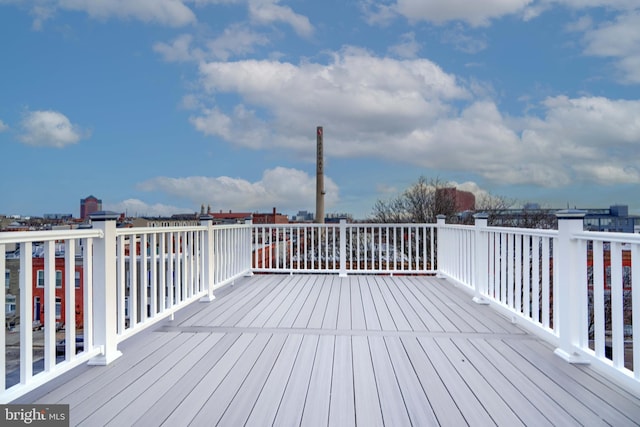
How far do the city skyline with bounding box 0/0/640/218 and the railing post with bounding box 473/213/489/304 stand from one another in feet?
9.29

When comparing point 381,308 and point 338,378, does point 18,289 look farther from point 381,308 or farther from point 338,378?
point 381,308

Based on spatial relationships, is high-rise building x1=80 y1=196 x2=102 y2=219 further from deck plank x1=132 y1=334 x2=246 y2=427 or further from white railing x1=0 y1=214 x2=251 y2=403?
deck plank x1=132 y1=334 x2=246 y2=427

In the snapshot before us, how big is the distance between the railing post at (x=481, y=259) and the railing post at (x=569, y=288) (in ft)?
4.81

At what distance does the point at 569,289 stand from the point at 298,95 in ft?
27.7

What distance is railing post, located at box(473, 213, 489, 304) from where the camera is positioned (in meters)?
3.98

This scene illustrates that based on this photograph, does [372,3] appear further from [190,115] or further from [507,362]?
[507,362]

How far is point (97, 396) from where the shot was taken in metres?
1.87

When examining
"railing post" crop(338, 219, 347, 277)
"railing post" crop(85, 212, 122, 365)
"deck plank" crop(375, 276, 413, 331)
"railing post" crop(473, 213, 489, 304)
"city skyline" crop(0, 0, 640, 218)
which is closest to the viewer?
"railing post" crop(85, 212, 122, 365)

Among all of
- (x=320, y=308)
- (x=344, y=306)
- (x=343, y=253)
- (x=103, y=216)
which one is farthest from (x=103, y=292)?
(x=343, y=253)

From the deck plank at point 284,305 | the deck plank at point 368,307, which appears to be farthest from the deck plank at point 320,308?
the deck plank at point 368,307

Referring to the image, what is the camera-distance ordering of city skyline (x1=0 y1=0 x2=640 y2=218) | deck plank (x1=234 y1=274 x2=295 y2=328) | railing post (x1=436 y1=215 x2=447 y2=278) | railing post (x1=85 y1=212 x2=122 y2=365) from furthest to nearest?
1. city skyline (x1=0 y1=0 x2=640 y2=218)
2. railing post (x1=436 y1=215 x2=447 y2=278)
3. deck plank (x1=234 y1=274 x2=295 y2=328)
4. railing post (x1=85 y1=212 x2=122 y2=365)

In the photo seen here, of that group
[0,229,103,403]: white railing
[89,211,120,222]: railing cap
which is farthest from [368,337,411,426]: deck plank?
[89,211,120,222]: railing cap

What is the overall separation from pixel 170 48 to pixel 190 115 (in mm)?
1496

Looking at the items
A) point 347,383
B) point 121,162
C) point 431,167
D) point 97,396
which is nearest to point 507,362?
point 347,383
